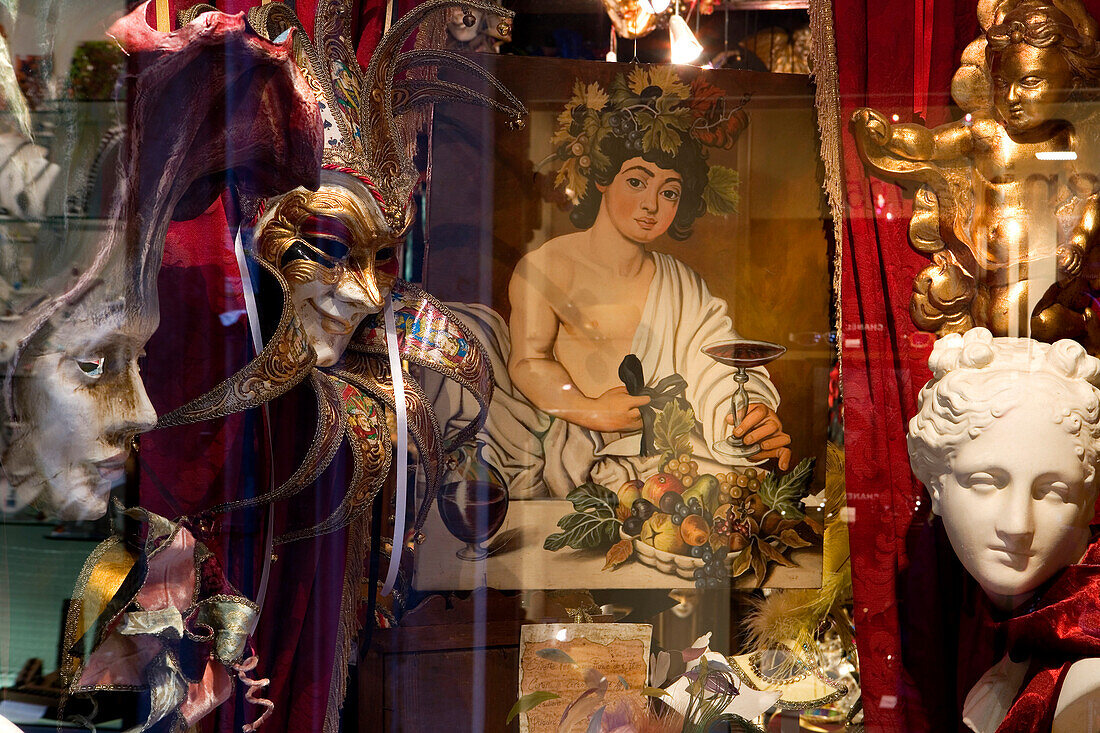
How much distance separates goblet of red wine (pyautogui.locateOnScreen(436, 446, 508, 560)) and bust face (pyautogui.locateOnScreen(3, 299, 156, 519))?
0.40m

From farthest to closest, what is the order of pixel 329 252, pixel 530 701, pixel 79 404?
pixel 530 701, pixel 329 252, pixel 79 404

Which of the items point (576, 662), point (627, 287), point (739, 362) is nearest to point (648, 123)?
point (627, 287)

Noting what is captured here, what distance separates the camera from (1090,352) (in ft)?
3.78

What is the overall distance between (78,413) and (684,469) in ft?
2.26

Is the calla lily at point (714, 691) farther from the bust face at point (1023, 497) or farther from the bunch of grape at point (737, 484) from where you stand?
the bust face at point (1023, 497)

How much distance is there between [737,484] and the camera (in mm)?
1232

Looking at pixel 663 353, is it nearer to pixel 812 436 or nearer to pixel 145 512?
pixel 812 436

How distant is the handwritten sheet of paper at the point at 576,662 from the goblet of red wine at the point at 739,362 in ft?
0.75

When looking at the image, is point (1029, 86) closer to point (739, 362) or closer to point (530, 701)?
point (739, 362)

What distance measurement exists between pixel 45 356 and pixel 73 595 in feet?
0.64

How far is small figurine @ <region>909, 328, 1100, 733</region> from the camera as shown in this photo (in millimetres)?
988

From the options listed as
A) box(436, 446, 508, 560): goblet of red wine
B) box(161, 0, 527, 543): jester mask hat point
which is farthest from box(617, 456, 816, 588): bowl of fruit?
box(161, 0, 527, 543): jester mask hat point

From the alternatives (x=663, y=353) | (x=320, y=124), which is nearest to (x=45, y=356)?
(x=320, y=124)

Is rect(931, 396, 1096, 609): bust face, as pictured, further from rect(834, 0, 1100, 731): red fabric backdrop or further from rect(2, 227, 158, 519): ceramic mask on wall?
rect(2, 227, 158, 519): ceramic mask on wall
